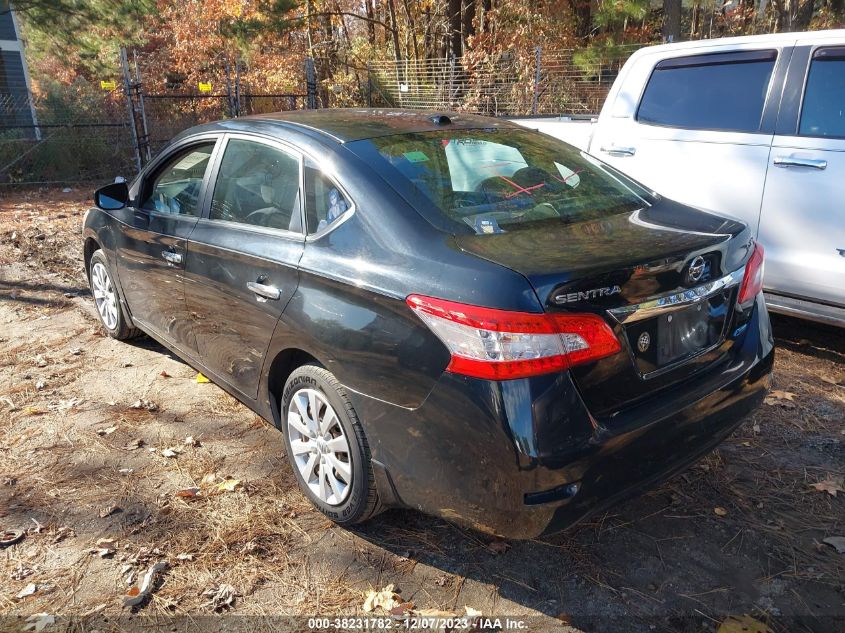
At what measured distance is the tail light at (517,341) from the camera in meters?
2.26

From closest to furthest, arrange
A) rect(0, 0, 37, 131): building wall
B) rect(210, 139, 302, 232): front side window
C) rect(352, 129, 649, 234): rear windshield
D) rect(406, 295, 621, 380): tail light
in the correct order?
rect(406, 295, 621, 380): tail light, rect(352, 129, 649, 234): rear windshield, rect(210, 139, 302, 232): front side window, rect(0, 0, 37, 131): building wall

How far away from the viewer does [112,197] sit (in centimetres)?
460

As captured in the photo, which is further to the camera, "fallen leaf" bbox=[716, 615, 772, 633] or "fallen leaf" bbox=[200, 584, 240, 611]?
"fallen leaf" bbox=[200, 584, 240, 611]

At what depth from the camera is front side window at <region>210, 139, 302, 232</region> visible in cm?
321

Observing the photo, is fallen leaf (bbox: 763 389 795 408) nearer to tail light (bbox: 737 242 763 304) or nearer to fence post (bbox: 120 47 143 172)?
tail light (bbox: 737 242 763 304)

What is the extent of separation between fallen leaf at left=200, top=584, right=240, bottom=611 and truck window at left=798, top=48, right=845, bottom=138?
4.19 m

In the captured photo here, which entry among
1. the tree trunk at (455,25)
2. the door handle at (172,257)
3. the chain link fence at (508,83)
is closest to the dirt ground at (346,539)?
the door handle at (172,257)

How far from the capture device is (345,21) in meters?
29.0

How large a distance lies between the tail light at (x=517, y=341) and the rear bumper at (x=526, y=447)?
0.05 meters

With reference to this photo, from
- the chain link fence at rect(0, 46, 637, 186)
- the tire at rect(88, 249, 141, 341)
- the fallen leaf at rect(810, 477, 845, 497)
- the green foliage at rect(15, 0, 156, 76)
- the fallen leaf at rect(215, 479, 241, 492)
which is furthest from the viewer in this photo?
the green foliage at rect(15, 0, 156, 76)

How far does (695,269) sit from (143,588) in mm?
2477

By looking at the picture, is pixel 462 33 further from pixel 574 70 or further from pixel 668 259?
pixel 668 259

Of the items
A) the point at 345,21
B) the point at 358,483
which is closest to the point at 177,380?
the point at 358,483

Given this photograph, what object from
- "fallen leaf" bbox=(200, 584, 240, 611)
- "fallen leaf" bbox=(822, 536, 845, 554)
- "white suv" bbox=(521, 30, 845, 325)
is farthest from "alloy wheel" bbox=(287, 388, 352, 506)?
"white suv" bbox=(521, 30, 845, 325)
